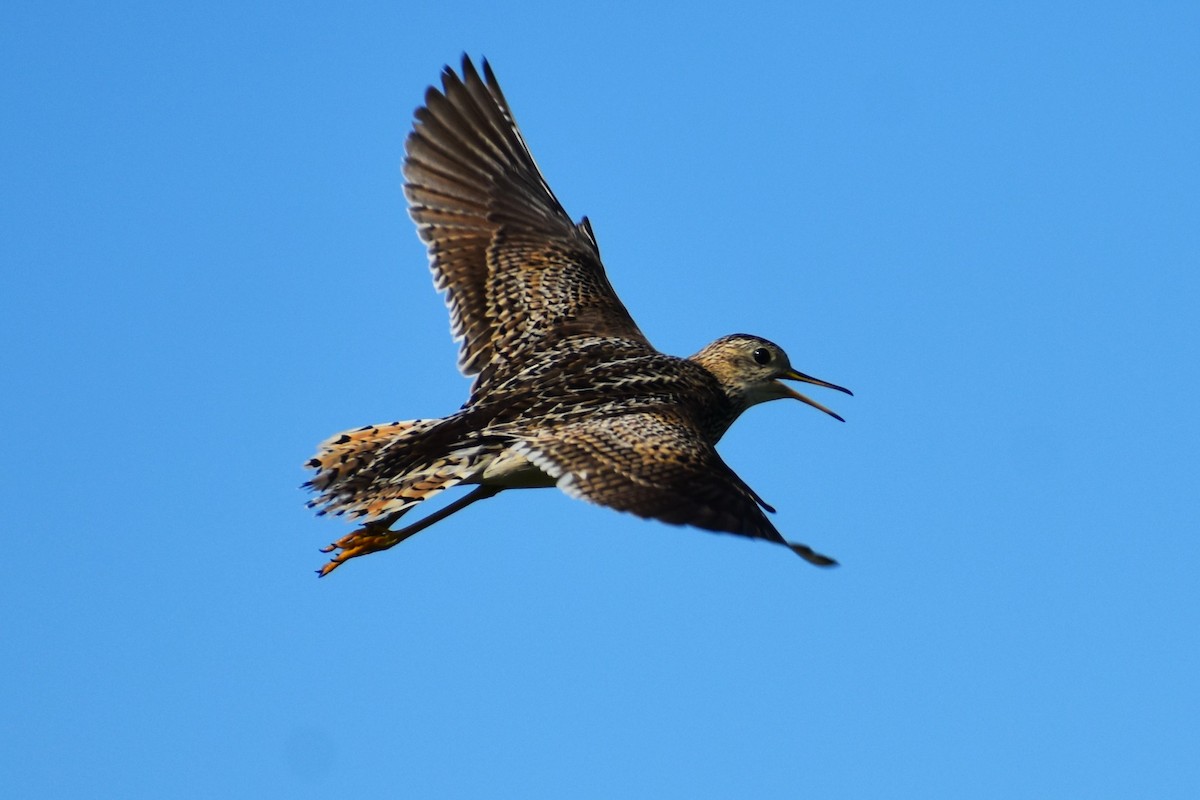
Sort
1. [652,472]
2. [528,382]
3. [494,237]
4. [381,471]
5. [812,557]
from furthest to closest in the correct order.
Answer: [494,237] → [528,382] → [381,471] → [652,472] → [812,557]

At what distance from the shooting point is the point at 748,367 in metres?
17.5

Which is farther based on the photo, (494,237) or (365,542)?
(494,237)

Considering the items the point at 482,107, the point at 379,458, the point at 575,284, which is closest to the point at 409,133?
the point at 482,107

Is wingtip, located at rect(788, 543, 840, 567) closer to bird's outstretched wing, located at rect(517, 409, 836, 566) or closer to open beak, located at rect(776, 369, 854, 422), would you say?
bird's outstretched wing, located at rect(517, 409, 836, 566)

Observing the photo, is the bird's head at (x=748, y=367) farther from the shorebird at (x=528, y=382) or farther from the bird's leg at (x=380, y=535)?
the bird's leg at (x=380, y=535)

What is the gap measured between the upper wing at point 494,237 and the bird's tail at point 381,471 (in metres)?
2.13

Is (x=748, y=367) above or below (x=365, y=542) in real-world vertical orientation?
above

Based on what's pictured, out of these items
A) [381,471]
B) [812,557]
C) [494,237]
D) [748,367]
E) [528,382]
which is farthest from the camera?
[494,237]

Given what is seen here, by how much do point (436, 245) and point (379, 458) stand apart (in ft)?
14.0

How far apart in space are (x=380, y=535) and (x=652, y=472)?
3.49m

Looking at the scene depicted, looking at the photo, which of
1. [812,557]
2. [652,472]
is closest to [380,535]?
[652,472]

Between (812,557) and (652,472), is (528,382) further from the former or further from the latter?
(812,557)

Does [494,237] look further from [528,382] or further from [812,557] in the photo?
[812,557]

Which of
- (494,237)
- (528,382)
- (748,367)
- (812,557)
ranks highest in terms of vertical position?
(494,237)
